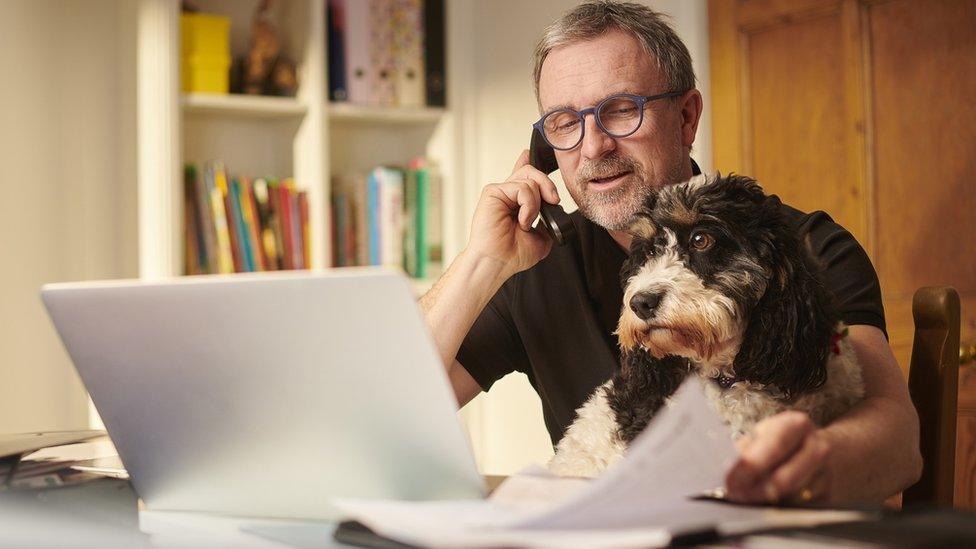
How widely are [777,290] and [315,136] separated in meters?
2.13

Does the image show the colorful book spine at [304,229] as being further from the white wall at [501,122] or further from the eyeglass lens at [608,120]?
the eyeglass lens at [608,120]

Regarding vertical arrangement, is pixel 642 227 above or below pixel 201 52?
below

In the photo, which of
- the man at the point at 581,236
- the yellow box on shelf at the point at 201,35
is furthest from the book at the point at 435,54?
the man at the point at 581,236

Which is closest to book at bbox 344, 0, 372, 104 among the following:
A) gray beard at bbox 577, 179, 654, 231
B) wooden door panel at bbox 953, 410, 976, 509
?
gray beard at bbox 577, 179, 654, 231

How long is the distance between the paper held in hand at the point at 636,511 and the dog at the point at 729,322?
2.08ft

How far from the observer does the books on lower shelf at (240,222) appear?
3010 millimetres

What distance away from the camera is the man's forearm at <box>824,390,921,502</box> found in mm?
954

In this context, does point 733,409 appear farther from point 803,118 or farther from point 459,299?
point 803,118

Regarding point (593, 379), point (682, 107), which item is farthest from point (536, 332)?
point (682, 107)

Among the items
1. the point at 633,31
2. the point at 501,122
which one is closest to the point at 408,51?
the point at 501,122

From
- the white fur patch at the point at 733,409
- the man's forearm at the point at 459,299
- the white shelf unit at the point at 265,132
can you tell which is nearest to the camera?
the white fur patch at the point at 733,409

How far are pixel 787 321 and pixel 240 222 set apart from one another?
212cm

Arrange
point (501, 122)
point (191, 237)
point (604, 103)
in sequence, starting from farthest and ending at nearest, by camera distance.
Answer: point (501, 122) → point (191, 237) → point (604, 103)

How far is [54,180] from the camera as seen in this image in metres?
3.05
